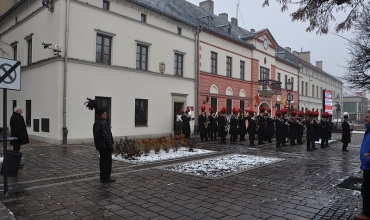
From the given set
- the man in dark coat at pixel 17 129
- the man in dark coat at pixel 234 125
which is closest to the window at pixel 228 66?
the man in dark coat at pixel 234 125

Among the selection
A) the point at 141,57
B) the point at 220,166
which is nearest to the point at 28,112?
the point at 141,57

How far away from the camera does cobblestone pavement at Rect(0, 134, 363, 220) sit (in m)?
5.03

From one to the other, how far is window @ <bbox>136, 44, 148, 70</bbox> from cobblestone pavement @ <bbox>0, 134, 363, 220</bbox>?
35.0 ft

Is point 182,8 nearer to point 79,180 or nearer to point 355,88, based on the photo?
point 355,88

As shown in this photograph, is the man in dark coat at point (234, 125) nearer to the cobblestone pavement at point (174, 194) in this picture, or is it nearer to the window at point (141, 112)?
the window at point (141, 112)

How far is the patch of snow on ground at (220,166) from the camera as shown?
27.7ft

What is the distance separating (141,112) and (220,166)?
411 inches

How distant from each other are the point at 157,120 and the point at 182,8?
1169cm

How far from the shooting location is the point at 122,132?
17.5 meters

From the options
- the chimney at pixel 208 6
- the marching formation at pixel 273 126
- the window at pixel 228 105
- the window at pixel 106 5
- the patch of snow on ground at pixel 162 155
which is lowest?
the patch of snow on ground at pixel 162 155

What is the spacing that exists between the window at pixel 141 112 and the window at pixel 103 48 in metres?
3.24

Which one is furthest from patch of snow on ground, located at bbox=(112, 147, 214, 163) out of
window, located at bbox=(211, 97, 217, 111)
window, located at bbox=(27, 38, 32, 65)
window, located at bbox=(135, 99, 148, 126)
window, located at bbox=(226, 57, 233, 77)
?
window, located at bbox=(226, 57, 233, 77)

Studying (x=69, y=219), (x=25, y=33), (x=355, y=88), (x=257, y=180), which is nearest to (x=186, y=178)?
(x=257, y=180)

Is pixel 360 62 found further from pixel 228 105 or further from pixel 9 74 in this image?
pixel 228 105
